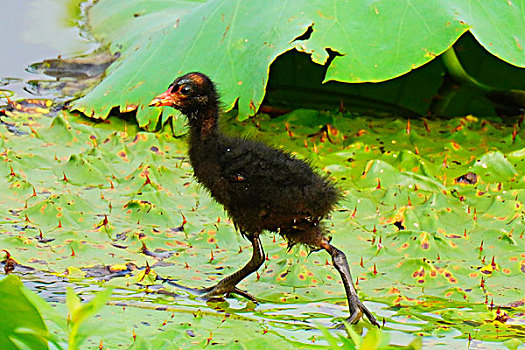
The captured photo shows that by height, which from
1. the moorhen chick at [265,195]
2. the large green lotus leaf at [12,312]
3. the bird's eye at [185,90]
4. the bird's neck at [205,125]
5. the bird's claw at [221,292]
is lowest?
the bird's claw at [221,292]

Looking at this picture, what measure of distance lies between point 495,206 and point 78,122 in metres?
2.72

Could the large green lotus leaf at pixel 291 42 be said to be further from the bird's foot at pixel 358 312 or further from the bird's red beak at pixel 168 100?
the bird's foot at pixel 358 312

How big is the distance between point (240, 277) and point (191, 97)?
33.0 inches

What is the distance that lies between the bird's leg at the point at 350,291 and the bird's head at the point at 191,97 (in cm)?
82

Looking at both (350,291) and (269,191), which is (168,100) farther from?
(350,291)

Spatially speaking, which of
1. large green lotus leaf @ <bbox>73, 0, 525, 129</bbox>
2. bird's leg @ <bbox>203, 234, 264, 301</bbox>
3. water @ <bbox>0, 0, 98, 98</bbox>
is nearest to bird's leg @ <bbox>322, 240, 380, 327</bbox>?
bird's leg @ <bbox>203, 234, 264, 301</bbox>

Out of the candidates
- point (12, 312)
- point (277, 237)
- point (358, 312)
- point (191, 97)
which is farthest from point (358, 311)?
point (12, 312)

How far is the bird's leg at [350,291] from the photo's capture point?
3277mm

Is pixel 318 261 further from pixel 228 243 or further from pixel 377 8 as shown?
pixel 377 8

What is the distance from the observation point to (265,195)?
3516 mm

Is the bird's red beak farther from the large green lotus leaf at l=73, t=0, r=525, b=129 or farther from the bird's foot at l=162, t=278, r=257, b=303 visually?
the large green lotus leaf at l=73, t=0, r=525, b=129

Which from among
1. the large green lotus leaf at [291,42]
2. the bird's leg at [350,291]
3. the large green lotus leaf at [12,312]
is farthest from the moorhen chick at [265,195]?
the large green lotus leaf at [12,312]

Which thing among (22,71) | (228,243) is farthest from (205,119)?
(22,71)

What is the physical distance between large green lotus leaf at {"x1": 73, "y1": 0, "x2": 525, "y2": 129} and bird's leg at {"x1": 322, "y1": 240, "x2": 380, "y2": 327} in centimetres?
154
